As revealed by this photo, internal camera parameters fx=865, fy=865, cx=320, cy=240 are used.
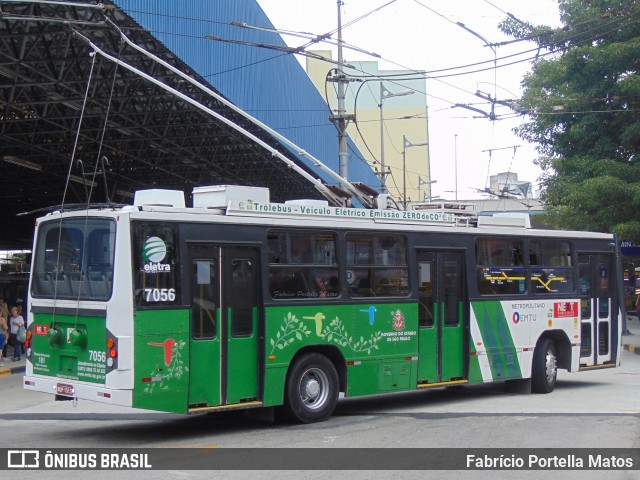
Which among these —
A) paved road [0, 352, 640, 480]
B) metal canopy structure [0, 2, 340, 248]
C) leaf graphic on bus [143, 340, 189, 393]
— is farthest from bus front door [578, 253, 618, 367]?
metal canopy structure [0, 2, 340, 248]

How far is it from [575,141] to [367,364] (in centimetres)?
2042

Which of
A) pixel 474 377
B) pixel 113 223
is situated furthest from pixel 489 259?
pixel 113 223

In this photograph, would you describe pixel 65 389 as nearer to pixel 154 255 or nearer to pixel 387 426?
pixel 154 255

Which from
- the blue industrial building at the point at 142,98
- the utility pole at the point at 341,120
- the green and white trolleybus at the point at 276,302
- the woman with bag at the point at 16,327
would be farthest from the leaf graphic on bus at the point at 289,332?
the woman with bag at the point at 16,327

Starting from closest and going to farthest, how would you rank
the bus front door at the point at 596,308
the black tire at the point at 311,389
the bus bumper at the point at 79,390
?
the bus bumper at the point at 79,390
the black tire at the point at 311,389
the bus front door at the point at 596,308

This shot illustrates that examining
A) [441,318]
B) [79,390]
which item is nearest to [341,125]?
[441,318]

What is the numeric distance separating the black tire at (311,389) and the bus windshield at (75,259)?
10.0ft

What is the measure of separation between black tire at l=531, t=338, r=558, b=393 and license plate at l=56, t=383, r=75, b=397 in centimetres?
875

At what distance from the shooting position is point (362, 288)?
13.2 m

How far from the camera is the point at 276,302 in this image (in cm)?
1198

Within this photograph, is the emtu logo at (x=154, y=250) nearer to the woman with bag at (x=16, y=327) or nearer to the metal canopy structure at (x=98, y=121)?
the metal canopy structure at (x=98, y=121)

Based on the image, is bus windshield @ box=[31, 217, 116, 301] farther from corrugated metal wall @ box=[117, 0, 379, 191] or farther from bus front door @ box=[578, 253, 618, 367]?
bus front door @ box=[578, 253, 618, 367]

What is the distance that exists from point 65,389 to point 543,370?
8.94 m

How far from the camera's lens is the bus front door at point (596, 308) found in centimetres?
1708
